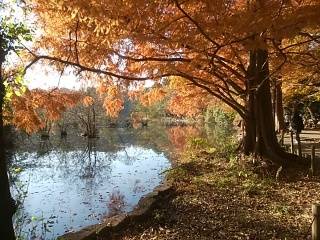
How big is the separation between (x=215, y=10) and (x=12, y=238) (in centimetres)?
546

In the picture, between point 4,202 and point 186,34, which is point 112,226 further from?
point 186,34

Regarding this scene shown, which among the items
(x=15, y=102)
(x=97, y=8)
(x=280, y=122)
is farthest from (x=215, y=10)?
(x=280, y=122)

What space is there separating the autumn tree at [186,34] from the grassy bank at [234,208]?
188cm

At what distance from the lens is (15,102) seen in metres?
10.2

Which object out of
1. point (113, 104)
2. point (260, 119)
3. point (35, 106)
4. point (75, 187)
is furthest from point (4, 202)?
point (113, 104)

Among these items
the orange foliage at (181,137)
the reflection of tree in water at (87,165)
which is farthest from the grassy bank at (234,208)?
the orange foliage at (181,137)

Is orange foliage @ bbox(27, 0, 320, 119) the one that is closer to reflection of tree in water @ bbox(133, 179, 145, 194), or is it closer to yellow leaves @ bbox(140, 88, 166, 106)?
yellow leaves @ bbox(140, 88, 166, 106)

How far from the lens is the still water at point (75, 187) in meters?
9.98

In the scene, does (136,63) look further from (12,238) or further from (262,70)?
(12,238)

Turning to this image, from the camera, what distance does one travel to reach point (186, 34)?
847 cm

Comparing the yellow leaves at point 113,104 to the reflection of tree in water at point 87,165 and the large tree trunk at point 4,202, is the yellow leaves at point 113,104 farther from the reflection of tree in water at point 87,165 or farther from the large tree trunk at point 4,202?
the large tree trunk at point 4,202

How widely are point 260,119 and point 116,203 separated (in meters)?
5.41

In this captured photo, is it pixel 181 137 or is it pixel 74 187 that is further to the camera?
pixel 181 137

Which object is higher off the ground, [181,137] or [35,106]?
[35,106]
